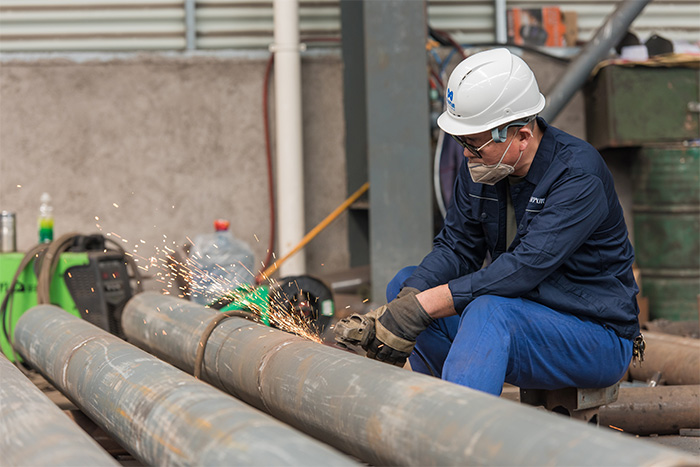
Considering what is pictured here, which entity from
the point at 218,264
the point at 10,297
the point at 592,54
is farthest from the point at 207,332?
the point at 592,54

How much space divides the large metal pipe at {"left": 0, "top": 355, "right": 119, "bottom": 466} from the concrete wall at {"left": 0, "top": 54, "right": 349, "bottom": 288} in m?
3.80

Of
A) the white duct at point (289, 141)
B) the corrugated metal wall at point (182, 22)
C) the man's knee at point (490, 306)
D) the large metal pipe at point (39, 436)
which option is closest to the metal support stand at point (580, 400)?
the man's knee at point (490, 306)

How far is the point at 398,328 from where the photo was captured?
2.38m

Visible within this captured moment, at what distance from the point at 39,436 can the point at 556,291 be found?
143cm

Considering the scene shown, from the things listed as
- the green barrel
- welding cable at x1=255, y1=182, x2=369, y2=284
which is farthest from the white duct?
the green barrel

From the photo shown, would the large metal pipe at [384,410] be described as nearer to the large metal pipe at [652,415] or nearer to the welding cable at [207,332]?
the welding cable at [207,332]

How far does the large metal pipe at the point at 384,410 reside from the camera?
1433 millimetres

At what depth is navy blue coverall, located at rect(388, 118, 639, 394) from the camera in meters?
2.18

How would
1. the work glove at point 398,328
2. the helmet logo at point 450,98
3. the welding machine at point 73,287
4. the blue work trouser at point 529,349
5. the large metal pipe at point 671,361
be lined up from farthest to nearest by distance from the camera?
the welding machine at point 73,287, the large metal pipe at point 671,361, the helmet logo at point 450,98, the work glove at point 398,328, the blue work trouser at point 529,349

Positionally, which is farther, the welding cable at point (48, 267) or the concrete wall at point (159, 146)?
the concrete wall at point (159, 146)

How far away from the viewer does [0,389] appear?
90.6 inches

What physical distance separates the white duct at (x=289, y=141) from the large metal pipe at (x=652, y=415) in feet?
10.3

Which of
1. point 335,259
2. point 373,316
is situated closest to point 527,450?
point 373,316

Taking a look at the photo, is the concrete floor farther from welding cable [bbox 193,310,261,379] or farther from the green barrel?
the green barrel
